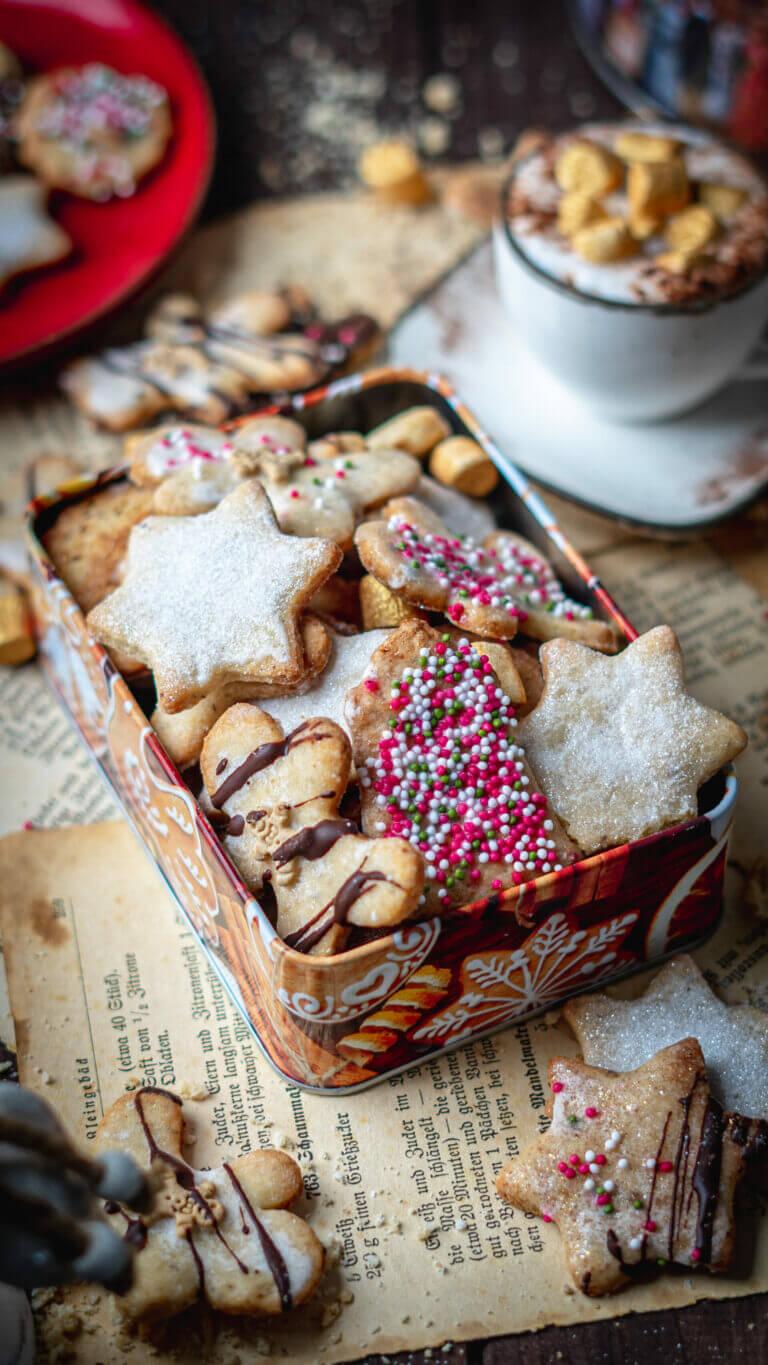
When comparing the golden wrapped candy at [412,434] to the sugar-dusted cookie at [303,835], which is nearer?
the sugar-dusted cookie at [303,835]

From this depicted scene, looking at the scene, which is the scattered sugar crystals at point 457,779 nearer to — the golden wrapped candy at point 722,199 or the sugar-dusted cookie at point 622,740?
the sugar-dusted cookie at point 622,740

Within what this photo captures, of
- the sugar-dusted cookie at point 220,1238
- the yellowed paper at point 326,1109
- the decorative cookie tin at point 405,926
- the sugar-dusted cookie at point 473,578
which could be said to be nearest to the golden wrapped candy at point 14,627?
the decorative cookie tin at point 405,926

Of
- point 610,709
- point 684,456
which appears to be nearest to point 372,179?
point 684,456

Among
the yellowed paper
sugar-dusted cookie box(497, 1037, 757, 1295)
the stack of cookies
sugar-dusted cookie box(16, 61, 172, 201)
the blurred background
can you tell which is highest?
the blurred background

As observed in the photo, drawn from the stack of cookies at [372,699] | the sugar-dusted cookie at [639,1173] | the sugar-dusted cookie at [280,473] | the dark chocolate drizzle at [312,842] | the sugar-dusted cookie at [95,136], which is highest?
the sugar-dusted cookie at [95,136]

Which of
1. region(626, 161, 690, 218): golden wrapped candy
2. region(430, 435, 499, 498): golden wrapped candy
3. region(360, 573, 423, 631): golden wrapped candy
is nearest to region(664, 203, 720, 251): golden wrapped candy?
region(626, 161, 690, 218): golden wrapped candy

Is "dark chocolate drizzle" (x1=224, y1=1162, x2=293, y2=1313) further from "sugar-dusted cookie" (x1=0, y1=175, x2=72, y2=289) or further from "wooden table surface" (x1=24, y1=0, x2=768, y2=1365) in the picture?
"wooden table surface" (x1=24, y1=0, x2=768, y2=1365)

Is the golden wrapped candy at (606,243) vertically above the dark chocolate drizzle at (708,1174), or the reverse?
the golden wrapped candy at (606,243)
